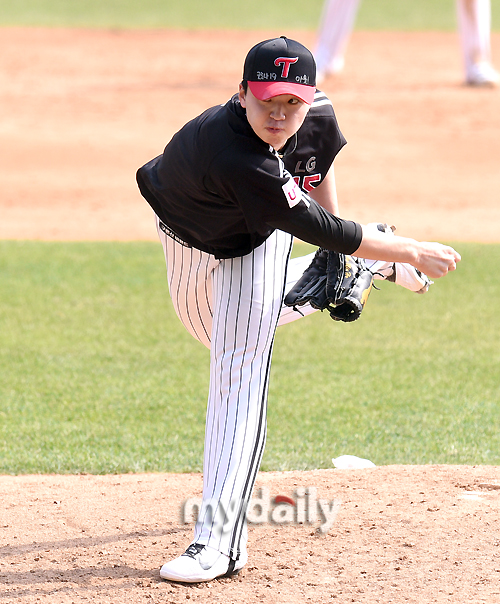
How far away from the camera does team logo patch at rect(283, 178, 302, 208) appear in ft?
8.07

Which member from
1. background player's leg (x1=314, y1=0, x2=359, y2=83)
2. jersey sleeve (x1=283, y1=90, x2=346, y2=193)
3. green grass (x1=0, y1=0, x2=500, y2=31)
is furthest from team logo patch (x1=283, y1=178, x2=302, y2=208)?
green grass (x1=0, y1=0, x2=500, y2=31)

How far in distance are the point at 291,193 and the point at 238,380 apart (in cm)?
63

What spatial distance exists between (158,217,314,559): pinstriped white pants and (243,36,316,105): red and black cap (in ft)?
1.60

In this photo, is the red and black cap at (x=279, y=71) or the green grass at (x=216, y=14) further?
the green grass at (x=216, y=14)

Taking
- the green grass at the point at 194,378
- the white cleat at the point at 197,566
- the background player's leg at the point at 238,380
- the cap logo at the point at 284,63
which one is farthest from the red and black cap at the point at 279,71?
the green grass at the point at 194,378

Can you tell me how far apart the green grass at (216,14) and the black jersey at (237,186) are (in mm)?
18690

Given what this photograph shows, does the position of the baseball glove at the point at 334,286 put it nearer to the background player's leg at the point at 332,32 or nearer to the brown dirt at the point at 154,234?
the brown dirt at the point at 154,234

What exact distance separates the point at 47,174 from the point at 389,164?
4200 mm

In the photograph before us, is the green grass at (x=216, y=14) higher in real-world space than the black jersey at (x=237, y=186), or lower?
higher

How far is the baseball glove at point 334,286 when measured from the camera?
2.98 meters

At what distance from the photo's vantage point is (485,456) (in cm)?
417

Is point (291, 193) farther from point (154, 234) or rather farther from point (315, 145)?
point (154, 234)

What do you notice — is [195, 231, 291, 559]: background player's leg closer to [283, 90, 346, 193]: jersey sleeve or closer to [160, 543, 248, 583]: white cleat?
[160, 543, 248, 583]: white cleat

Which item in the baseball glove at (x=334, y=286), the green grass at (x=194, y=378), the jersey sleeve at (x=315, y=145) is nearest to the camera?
the jersey sleeve at (x=315, y=145)
